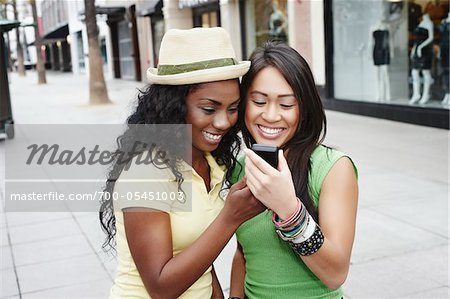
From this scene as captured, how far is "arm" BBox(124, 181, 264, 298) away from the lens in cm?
160

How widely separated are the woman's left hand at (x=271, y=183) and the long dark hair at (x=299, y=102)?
1.09 ft

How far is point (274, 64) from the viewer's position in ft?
6.03

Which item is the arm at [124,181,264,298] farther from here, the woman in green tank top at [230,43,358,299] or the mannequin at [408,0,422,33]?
the mannequin at [408,0,422,33]

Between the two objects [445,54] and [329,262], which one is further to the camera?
[445,54]

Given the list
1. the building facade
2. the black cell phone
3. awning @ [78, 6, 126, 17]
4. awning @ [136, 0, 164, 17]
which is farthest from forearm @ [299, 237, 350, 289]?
awning @ [78, 6, 126, 17]

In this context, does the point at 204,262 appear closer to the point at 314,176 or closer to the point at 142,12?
the point at 314,176

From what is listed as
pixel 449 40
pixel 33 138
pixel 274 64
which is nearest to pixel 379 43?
pixel 449 40

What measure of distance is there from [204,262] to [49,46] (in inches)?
2812

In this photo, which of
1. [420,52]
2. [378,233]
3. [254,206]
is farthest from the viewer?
[420,52]

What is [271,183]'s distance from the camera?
4.69 feet

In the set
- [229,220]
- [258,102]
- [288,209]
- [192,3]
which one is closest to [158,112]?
[258,102]

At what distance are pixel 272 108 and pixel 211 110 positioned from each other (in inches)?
8.5

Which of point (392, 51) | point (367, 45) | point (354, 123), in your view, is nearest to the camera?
point (354, 123)

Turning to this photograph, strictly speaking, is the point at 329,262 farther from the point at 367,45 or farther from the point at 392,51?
the point at 367,45
